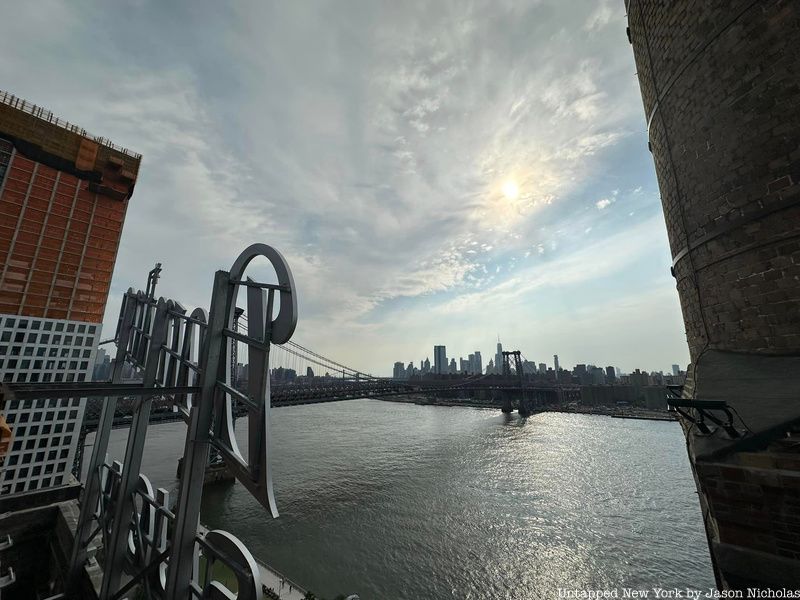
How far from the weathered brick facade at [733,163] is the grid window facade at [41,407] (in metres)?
30.2

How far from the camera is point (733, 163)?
6.24m

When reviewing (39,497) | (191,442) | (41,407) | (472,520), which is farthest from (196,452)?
(41,407)

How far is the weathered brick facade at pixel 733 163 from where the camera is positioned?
5.45m

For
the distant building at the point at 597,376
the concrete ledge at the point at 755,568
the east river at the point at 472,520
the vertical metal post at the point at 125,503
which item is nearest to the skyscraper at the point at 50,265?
the east river at the point at 472,520

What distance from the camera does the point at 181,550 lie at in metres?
5.18

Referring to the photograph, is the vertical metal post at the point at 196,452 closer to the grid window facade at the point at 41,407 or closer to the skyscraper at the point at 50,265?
the grid window facade at the point at 41,407

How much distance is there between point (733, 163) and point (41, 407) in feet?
115

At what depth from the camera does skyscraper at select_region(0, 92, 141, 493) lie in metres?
20.7

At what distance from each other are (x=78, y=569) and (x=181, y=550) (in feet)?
28.8

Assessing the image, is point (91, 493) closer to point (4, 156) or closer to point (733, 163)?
point (733, 163)

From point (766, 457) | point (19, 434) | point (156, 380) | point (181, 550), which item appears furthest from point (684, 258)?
point (19, 434)

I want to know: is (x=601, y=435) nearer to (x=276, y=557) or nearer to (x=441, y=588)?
(x=441, y=588)

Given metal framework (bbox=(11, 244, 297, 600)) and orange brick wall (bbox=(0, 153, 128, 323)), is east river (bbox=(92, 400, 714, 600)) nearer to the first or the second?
metal framework (bbox=(11, 244, 297, 600))

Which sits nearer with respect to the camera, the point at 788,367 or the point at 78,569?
the point at 788,367
